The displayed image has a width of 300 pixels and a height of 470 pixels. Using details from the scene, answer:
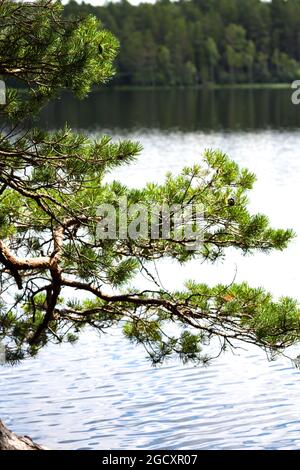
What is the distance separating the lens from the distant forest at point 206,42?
105m

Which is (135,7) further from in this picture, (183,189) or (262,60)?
(183,189)

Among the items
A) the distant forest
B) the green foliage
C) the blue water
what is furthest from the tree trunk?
the distant forest

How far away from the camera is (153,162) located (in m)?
36.3

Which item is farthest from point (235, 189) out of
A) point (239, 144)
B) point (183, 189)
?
point (239, 144)

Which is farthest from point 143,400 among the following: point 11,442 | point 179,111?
point 179,111

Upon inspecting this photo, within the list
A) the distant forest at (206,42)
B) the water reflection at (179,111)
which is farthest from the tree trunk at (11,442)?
the distant forest at (206,42)

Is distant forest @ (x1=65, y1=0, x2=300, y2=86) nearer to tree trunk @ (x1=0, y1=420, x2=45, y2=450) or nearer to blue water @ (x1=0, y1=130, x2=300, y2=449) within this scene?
blue water @ (x1=0, y1=130, x2=300, y2=449)

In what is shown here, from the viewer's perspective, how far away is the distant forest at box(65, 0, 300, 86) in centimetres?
10500

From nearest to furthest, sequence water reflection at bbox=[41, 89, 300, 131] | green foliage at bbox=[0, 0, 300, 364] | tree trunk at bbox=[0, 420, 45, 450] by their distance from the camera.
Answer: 1. tree trunk at bbox=[0, 420, 45, 450]
2. green foliage at bbox=[0, 0, 300, 364]
3. water reflection at bbox=[41, 89, 300, 131]

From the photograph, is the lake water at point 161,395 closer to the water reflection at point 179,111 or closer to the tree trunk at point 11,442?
the tree trunk at point 11,442

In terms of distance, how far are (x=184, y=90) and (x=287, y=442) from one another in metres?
92.5

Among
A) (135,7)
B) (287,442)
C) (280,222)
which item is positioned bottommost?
(287,442)

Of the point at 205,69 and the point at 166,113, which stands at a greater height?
the point at 205,69

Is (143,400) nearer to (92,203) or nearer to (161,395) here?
(161,395)
